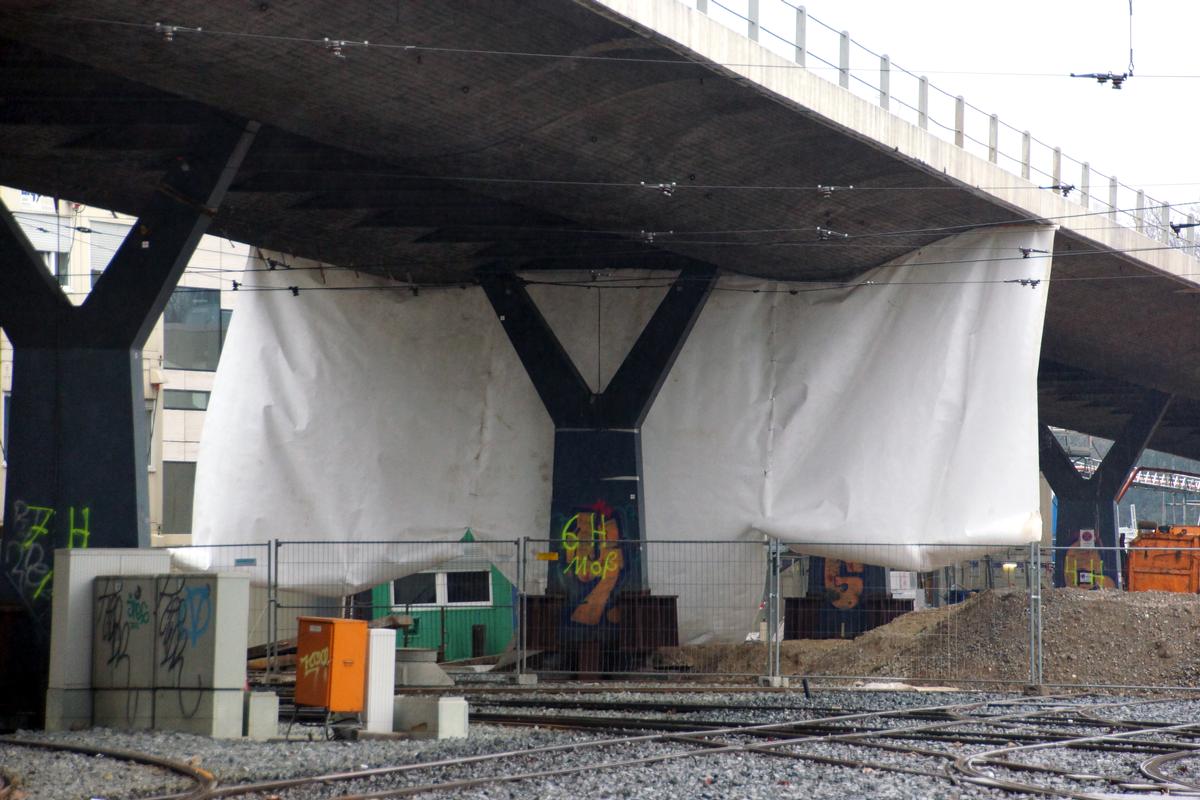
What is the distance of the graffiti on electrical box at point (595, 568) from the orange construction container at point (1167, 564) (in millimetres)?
14412

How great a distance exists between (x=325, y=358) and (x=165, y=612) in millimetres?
13709

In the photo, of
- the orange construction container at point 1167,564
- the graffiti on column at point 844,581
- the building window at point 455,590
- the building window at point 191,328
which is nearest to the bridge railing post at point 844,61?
the graffiti on column at point 844,581

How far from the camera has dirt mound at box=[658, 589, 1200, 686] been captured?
23547 mm

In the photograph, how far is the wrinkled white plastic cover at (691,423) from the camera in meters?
24.8

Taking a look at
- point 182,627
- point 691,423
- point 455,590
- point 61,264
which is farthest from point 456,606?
point 182,627

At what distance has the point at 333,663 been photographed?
1528 cm

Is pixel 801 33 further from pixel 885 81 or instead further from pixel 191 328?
pixel 191 328

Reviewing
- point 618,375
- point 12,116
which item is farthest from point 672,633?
point 12,116

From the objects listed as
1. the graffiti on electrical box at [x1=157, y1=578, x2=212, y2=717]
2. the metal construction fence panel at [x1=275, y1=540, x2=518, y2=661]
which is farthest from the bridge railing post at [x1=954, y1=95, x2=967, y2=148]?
the graffiti on electrical box at [x1=157, y1=578, x2=212, y2=717]

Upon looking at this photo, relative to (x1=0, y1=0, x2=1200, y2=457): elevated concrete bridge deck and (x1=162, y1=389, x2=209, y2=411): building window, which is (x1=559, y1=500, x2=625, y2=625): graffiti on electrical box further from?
(x1=162, y1=389, x2=209, y2=411): building window

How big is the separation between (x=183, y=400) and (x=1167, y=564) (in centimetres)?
2980

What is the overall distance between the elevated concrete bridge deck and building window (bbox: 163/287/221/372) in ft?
67.5

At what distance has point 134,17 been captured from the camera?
1599 centimetres

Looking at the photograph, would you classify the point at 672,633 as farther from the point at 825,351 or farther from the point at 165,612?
the point at 165,612
